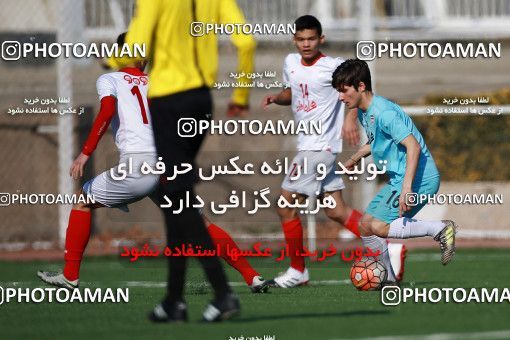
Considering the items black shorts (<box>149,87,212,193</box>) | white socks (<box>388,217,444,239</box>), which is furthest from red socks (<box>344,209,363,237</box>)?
black shorts (<box>149,87,212,193</box>)

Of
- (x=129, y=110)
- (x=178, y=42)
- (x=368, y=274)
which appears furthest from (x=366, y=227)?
(x=178, y=42)

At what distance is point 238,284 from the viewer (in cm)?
1009

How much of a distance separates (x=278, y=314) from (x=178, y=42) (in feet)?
5.44

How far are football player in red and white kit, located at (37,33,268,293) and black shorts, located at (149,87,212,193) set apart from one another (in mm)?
1845

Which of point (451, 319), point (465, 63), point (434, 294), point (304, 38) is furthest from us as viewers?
point (465, 63)

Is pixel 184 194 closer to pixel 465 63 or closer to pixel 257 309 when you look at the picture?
pixel 257 309

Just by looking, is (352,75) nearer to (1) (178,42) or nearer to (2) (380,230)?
(2) (380,230)

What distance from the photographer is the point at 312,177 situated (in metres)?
10.1

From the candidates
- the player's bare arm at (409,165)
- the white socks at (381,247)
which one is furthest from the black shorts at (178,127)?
the white socks at (381,247)

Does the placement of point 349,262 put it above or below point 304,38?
below

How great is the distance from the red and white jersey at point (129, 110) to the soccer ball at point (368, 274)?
153cm

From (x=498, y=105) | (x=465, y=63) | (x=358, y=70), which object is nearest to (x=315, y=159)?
(x=358, y=70)

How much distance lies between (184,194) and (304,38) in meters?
3.61

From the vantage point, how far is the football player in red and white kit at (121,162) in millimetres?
8695
